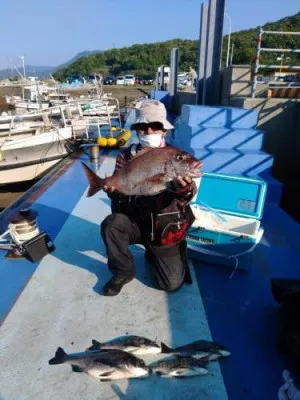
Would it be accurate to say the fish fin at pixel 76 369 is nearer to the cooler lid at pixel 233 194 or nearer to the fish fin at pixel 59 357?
the fish fin at pixel 59 357

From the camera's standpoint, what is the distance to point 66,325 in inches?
101

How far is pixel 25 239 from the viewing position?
141 inches

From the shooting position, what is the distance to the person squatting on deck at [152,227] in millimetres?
2865

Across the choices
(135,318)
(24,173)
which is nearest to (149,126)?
(135,318)

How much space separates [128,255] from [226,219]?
1.35 metres

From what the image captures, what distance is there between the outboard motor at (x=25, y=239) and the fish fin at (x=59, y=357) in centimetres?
148

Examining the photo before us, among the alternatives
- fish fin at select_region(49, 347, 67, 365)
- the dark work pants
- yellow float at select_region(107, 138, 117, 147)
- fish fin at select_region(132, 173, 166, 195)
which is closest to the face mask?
fish fin at select_region(132, 173, 166, 195)

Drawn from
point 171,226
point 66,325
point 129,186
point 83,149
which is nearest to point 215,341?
point 171,226

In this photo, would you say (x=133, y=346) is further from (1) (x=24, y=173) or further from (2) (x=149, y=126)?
(1) (x=24, y=173)

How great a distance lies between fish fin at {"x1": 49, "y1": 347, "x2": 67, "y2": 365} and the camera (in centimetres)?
216

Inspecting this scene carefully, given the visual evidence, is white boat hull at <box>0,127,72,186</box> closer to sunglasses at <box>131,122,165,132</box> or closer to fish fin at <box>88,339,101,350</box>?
sunglasses at <box>131,122,165,132</box>

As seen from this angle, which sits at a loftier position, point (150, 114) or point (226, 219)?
point (150, 114)

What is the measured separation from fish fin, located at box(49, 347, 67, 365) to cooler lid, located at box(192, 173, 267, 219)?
2329 mm

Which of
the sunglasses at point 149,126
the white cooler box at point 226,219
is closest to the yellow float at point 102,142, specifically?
the white cooler box at point 226,219
